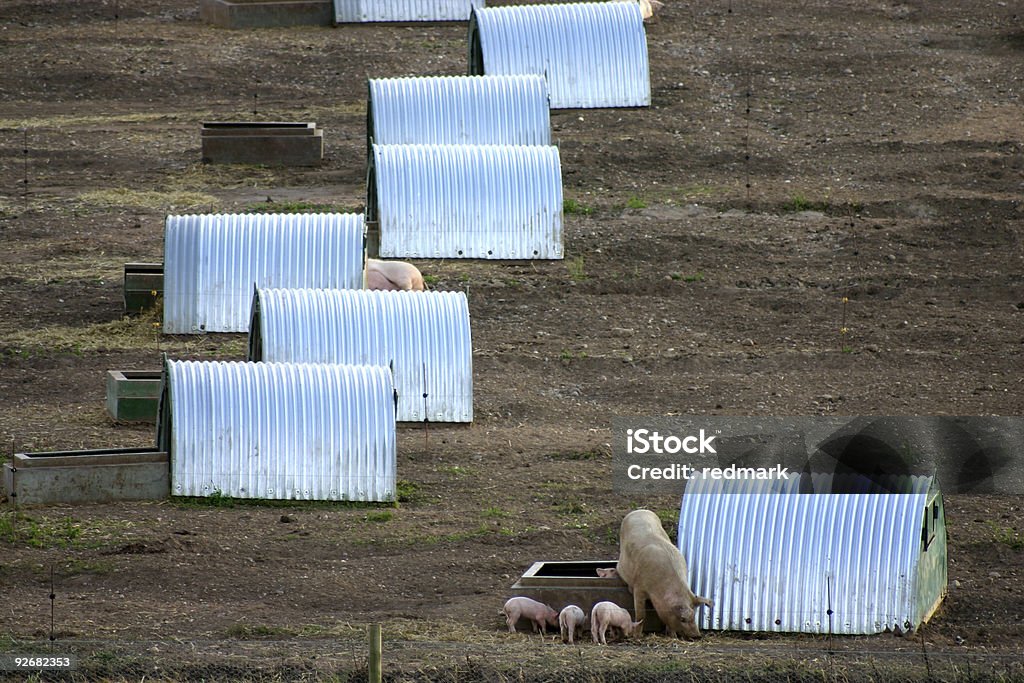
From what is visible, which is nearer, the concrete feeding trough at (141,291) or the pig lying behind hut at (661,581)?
the pig lying behind hut at (661,581)

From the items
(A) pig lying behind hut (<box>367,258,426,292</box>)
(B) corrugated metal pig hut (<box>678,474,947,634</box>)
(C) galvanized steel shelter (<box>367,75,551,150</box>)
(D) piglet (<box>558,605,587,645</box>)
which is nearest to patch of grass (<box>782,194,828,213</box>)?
(C) galvanized steel shelter (<box>367,75,551,150</box>)

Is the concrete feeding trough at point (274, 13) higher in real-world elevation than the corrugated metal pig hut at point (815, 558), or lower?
higher

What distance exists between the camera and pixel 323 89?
33.1 metres

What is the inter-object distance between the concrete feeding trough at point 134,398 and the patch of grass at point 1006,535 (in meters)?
8.37

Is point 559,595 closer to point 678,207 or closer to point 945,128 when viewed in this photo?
point 678,207

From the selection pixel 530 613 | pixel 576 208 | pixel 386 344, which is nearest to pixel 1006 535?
pixel 530 613

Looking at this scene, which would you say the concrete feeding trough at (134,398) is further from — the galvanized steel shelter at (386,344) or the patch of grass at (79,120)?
the patch of grass at (79,120)

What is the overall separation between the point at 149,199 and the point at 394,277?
7.18m

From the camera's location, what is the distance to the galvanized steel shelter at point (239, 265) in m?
22.3

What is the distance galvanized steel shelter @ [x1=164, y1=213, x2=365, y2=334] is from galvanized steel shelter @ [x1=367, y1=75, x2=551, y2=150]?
557 cm

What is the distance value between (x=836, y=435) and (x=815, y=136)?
41.2 ft

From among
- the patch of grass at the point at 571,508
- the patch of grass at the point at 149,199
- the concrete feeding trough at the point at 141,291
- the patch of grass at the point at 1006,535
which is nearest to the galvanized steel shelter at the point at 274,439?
the patch of grass at the point at 571,508

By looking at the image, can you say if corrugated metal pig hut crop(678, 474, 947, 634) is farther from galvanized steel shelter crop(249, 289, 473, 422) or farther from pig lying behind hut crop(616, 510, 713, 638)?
galvanized steel shelter crop(249, 289, 473, 422)
